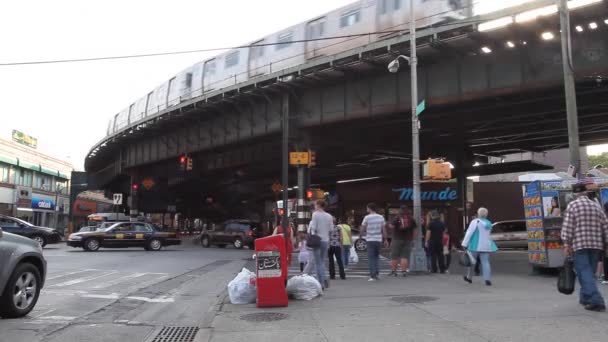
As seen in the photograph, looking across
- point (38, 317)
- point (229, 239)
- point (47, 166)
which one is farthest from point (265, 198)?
point (38, 317)

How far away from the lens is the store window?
44375 millimetres

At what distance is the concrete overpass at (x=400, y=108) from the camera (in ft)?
56.8

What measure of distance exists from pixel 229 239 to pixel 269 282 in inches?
864

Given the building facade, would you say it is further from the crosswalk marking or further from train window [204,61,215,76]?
the crosswalk marking

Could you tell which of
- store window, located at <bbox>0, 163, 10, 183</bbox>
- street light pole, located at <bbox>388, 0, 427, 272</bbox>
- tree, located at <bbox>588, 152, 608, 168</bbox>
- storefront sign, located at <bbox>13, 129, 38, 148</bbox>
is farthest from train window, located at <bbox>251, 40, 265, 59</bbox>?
tree, located at <bbox>588, 152, 608, 168</bbox>

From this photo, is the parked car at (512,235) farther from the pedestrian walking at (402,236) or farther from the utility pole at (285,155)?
the pedestrian walking at (402,236)

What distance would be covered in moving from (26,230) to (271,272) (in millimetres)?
21431

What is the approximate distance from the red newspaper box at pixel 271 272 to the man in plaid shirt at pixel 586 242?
4081 mm

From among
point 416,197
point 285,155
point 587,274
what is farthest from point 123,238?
point 587,274

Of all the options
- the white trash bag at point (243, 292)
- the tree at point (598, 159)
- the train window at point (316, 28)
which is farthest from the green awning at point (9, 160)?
the tree at point (598, 159)

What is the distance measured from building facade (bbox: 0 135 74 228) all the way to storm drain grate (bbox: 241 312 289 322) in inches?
1751

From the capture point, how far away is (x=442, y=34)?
1767 cm

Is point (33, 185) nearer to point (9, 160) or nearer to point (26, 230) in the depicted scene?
point (9, 160)

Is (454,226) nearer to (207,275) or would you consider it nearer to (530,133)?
(530,133)
